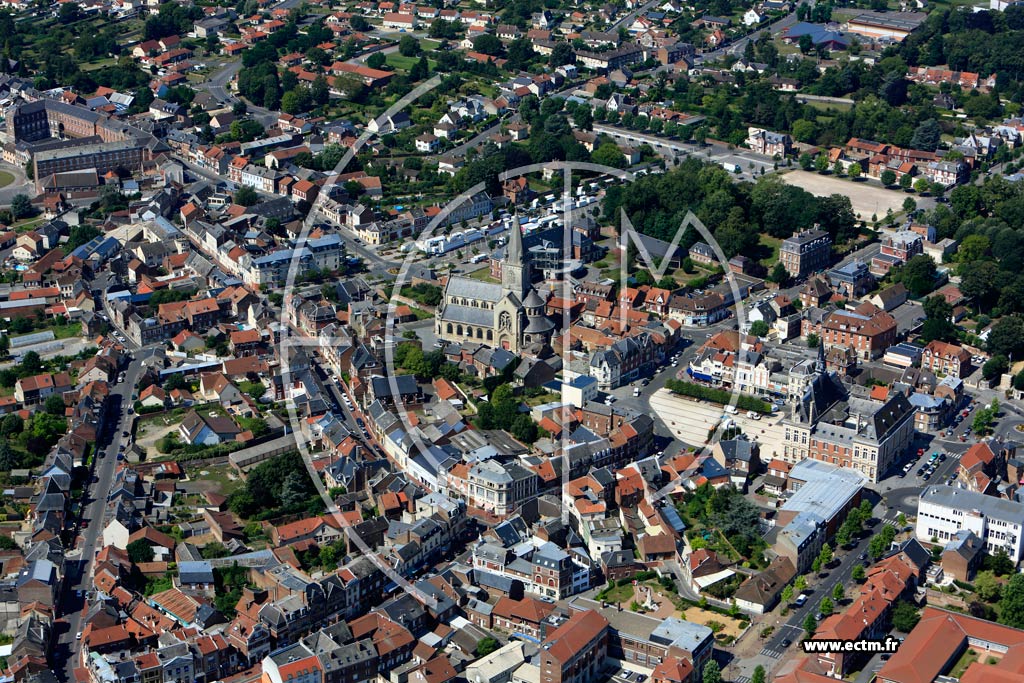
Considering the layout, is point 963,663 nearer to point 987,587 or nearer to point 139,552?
point 987,587

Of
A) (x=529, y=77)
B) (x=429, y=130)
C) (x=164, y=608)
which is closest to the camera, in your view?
(x=164, y=608)

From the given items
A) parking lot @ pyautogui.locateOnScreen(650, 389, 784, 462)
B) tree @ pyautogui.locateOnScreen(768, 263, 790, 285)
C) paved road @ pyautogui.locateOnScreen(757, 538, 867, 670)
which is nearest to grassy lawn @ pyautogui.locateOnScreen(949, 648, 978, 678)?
paved road @ pyautogui.locateOnScreen(757, 538, 867, 670)

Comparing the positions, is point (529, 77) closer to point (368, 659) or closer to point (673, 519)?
point (673, 519)

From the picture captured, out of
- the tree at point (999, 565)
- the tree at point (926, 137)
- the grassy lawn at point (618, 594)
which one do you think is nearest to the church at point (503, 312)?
the grassy lawn at point (618, 594)

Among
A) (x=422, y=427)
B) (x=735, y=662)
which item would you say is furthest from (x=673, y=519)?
(x=422, y=427)

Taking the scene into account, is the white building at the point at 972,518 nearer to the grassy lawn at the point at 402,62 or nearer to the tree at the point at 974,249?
the tree at the point at 974,249

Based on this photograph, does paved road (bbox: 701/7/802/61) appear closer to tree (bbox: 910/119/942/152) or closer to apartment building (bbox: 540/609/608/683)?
tree (bbox: 910/119/942/152)
